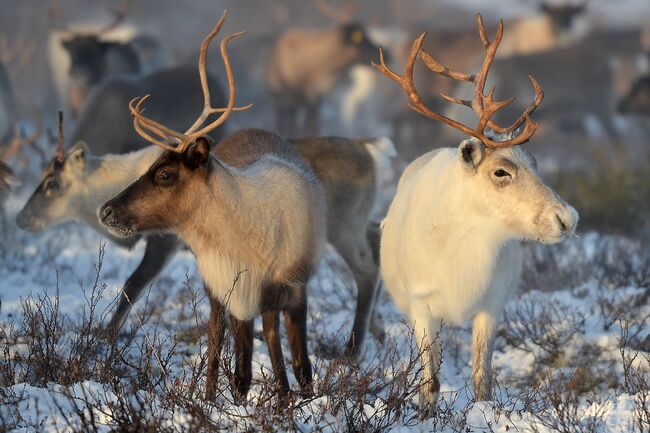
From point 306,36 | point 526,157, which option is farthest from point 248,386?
point 306,36

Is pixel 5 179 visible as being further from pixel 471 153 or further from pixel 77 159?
pixel 471 153

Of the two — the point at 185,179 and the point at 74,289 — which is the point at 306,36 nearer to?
the point at 74,289

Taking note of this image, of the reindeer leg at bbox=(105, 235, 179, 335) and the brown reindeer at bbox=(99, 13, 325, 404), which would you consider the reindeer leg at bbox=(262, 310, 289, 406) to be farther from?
the reindeer leg at bbox=(105, 235, 179, 335)

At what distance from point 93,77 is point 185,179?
8.57 meters

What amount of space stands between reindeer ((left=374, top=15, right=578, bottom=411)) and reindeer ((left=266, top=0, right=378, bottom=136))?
11.2m

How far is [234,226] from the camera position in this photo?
4.83m

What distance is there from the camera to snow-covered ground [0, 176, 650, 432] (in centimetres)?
398

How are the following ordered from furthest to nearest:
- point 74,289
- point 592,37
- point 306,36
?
point 592,37 → point 306,36 → point 74,289

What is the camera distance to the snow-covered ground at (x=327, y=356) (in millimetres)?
3984

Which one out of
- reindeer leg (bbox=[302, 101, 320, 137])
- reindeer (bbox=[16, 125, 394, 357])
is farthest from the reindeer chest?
reindeer leg (bbox=[302, 101, 320, 137])

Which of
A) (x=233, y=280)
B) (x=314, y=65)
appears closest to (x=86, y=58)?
(x=314, y=65)

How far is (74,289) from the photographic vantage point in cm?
729

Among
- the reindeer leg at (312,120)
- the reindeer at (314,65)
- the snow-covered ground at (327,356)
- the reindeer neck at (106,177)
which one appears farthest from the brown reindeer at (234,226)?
the reindeer at (314,65)

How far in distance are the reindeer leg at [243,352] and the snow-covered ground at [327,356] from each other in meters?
0.07
